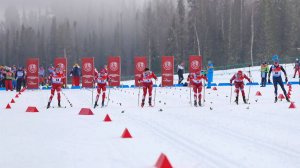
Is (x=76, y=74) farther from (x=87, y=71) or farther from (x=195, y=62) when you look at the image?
(x=195, y=62)

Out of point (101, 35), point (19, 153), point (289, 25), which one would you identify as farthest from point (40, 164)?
point (101, 35)

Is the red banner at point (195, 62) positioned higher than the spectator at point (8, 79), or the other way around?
the red banner at point (195, 62)

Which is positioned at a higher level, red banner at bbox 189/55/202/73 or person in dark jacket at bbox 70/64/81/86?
red banner at bbox 189/55/202/73

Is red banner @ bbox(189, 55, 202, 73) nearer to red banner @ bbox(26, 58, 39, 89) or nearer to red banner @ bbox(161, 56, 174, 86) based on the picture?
red banner @ bbox(161, 56, 174, 86)

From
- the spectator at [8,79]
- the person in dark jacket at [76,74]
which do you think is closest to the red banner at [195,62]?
the person in dark jacket at [76,74]

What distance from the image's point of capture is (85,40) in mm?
139750

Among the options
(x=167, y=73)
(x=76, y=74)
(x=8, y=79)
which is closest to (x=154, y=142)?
(x=167, y=73)

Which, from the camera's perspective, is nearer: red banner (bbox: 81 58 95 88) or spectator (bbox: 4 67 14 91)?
spectator (bbox: 4 67 14 91)

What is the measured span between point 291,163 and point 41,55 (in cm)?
12669

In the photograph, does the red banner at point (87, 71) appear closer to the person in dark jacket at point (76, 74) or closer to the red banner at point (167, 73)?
the person in dark jacket at point (76, 74)

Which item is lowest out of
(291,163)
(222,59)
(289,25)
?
(291,163)

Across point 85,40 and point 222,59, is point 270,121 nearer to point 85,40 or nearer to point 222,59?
point 222,59

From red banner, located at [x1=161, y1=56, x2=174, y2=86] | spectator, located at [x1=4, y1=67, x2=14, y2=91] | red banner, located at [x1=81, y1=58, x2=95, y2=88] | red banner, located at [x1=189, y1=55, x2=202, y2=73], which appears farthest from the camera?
red banner, located at [x1=81, y1=58, x2=95, y2=88]

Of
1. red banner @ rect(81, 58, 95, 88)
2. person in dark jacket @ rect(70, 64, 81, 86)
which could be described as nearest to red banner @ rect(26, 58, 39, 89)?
person in dark jacket @ rect(70, 64, 81, 86)
